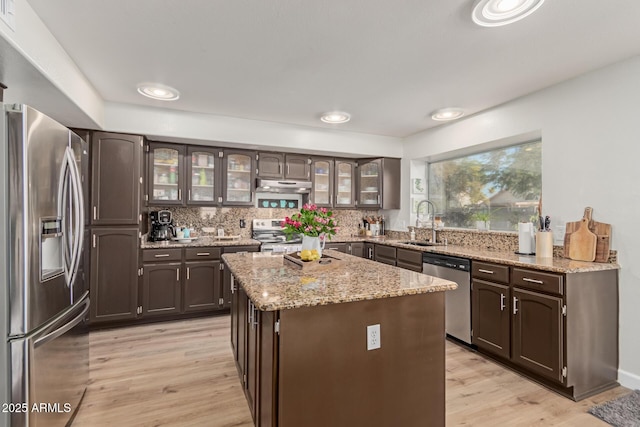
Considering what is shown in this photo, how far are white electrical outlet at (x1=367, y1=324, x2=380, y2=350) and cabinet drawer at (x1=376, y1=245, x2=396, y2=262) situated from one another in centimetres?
254

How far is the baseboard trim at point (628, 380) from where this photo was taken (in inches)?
89.6

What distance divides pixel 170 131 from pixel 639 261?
450 centimetres

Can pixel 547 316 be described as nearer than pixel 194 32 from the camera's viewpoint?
No

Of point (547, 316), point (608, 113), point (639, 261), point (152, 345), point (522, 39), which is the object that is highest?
point (522, 39)

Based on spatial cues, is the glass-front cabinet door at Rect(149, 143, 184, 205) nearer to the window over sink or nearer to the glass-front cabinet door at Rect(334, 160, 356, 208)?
the glass-front cabinet door at Rect(334, 160, 356, 208)

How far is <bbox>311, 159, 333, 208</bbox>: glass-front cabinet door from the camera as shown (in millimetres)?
4711

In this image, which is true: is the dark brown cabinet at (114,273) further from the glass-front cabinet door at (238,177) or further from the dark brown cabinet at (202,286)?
the glass-front cabinet door at (238,177)

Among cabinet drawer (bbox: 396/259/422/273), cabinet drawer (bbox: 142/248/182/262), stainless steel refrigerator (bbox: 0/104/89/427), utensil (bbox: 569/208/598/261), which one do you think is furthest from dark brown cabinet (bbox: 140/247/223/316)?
utensil (bbox: 569/208/598/261)

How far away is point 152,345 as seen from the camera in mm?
3025

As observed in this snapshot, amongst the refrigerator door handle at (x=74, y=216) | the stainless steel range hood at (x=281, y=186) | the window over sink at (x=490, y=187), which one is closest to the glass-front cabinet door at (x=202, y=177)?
the stainless steel range hood at (x=281, y=186)

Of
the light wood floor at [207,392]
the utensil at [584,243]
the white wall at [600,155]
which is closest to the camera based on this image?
the light wood floor at [207,392]

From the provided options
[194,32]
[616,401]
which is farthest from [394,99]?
[616,401]

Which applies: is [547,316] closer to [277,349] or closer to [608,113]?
[608,113]

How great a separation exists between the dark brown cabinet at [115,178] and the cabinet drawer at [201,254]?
0.67m
